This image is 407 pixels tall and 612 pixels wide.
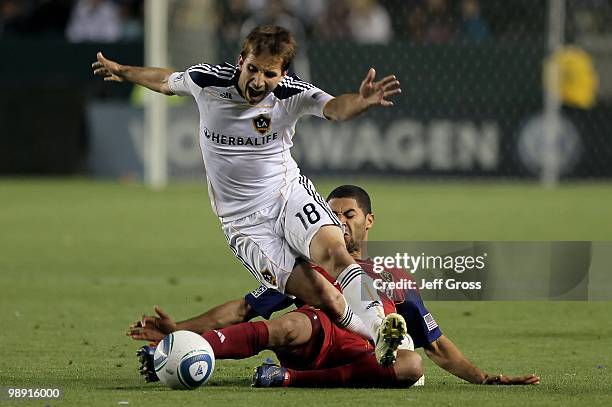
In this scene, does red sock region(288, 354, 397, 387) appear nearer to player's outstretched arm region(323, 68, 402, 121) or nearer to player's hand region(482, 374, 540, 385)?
player's hand region(482, 374, 540, 385)

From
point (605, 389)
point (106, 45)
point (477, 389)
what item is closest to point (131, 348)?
point (477, 389)

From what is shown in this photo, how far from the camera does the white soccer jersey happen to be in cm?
711

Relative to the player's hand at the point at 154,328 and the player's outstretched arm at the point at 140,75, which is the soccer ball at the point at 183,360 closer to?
the player's hand at the point at 154,328

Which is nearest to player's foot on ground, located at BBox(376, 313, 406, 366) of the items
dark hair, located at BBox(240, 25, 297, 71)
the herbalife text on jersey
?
dark hair, located at BBox(240, 25, 297, 71)

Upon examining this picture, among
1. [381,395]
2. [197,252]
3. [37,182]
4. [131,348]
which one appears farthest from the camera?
[37,182]

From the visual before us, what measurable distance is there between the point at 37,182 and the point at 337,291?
1473 centimetres

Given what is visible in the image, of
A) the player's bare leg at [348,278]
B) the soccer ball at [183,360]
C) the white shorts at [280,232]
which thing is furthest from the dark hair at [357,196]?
the soccer ball at [183,360]

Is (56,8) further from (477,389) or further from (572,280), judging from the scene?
(477,389)

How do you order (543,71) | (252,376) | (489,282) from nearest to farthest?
(252,376), (489,282), (543,71)

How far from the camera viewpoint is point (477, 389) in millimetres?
6609

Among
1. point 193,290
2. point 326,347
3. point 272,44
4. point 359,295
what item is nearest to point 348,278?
point 359,295

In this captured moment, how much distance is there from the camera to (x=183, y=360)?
20.8ft

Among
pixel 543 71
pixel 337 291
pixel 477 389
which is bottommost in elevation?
pixel 477 389

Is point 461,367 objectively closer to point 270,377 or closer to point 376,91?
point 270,377
